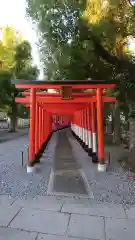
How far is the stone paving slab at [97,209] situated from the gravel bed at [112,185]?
0.38 meters

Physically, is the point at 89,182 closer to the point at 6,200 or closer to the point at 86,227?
the point at 6,200

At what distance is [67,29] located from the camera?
1148cm

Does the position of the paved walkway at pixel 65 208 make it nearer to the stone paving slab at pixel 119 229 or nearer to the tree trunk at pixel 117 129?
the stone paving slab at pixel 119 229

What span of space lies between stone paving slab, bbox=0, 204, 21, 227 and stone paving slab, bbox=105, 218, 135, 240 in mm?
1661

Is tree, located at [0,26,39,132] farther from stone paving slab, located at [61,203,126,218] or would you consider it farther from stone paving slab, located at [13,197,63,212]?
stone paving slab, located at [61,203,126,218]

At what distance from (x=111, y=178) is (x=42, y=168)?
105 inches

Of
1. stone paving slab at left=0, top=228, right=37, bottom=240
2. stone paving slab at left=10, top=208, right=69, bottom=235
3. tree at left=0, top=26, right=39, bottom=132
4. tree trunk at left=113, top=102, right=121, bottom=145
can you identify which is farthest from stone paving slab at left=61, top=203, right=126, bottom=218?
tree at left=0, top=26, right=39, bottom=132

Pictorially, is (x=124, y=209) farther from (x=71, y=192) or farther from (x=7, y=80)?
(x=7, y=80)

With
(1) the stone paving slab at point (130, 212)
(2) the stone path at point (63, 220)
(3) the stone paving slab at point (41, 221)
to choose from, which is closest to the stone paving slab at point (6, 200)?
(2) the stone path at point (63, 220)

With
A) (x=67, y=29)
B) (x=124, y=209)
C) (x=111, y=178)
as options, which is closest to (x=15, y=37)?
(x=67, y=29)

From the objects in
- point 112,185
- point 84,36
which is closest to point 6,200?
point 112,185

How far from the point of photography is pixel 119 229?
4480 mm

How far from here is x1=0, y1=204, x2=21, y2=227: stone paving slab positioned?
4683 mm

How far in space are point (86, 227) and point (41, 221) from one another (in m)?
0.79
